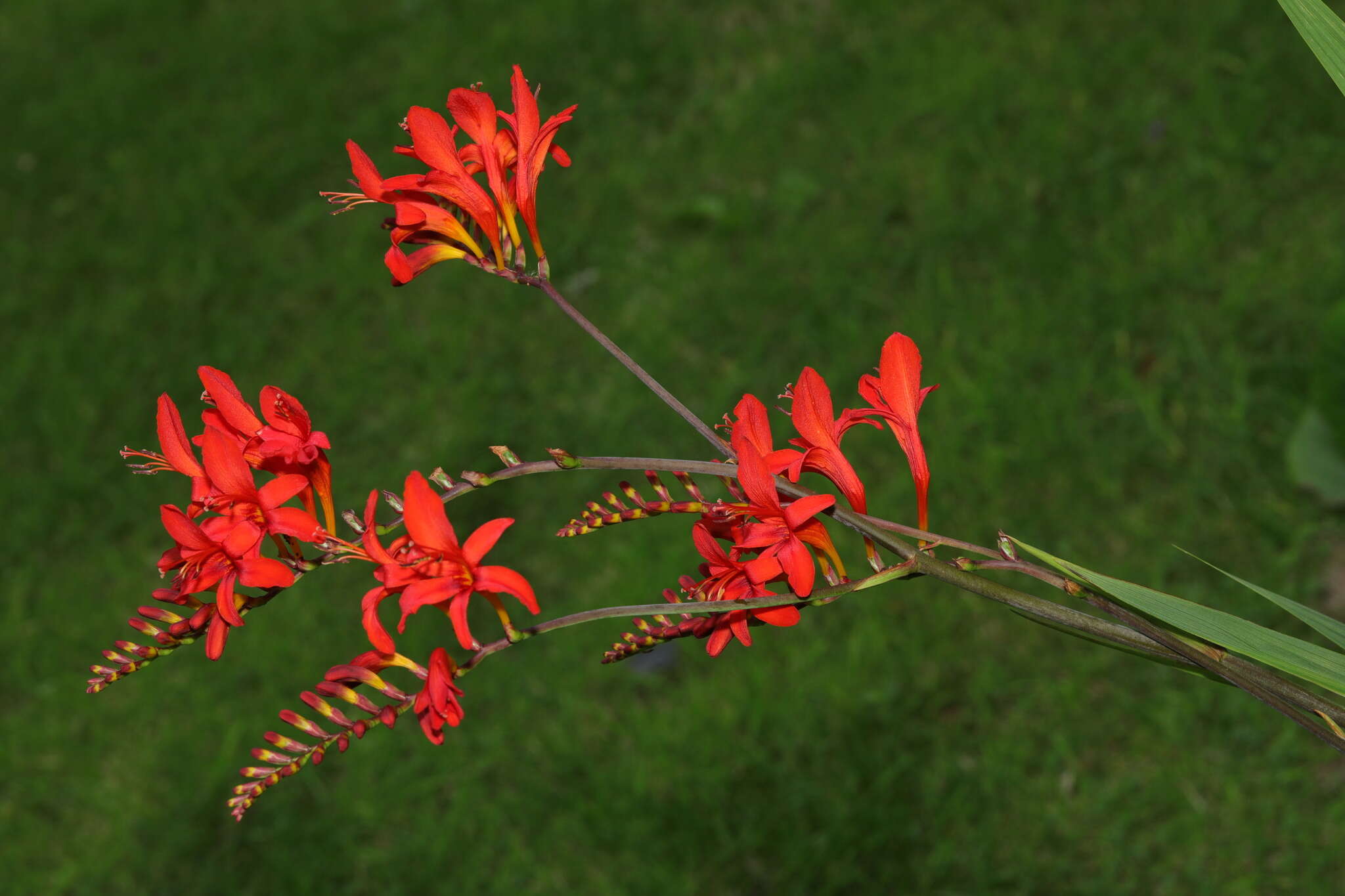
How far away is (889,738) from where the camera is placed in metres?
2.60

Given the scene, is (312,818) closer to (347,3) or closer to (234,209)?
(234,209)

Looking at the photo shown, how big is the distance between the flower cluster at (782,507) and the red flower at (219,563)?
0.30m

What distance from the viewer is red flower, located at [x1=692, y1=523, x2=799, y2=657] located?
917 mm

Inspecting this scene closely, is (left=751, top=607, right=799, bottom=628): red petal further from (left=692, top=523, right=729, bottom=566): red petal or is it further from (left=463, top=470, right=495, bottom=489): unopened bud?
(left=463, top=470, right=495, bottom=489): unopened bud

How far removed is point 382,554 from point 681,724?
6.17 ft

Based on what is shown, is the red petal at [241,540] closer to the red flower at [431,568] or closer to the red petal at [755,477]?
the red flower at [431,568]

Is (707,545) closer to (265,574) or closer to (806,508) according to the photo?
(806,508)

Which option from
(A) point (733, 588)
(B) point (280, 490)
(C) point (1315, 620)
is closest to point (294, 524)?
(B) point (280, 490)

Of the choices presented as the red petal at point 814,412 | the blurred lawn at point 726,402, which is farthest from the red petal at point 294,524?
the blurred lawn at point 726,402

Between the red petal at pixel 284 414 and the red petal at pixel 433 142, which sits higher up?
the red petal at pixel 433 142

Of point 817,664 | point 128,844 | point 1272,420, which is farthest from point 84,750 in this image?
point 1272,420

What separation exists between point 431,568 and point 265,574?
14 centimetres

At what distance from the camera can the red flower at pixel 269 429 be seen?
102 centimetres

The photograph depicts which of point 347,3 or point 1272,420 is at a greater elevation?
point 347,3
